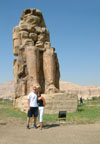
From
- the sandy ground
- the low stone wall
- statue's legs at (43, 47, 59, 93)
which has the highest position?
statue's legs at (43, 47, 59, 93)

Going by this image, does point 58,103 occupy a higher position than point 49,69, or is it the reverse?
point 49,69

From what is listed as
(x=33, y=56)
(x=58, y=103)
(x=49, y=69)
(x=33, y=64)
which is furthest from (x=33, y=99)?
(x=33, y=56)

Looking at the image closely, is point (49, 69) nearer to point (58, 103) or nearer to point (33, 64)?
point (33, 64)

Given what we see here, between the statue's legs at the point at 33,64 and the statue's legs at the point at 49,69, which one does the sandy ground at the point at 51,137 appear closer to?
the statue's legs at the point at 49,69

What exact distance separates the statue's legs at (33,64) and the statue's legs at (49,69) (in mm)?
470

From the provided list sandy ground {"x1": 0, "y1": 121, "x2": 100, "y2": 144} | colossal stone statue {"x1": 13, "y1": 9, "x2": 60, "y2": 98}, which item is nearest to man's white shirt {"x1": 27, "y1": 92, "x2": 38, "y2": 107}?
sandy ground {"x1": 0, "y1": 121, "x2": 100, "y2": 144}

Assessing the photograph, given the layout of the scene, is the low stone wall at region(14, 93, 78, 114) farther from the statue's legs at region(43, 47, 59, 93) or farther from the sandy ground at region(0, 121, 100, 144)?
the sandy ground at region(0, 121, 100, 144)

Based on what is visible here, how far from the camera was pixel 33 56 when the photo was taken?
10.3m

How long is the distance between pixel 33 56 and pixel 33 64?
1.44 ft

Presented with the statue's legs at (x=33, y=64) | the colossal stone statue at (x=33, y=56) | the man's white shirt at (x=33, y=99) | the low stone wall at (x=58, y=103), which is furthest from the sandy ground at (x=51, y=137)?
the statue's legs at (x=33, y=64)

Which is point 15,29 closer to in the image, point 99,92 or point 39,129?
point 39,129

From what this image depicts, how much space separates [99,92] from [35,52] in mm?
70697

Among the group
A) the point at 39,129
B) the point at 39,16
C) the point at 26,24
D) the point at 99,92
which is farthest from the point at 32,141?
the point at 99,92

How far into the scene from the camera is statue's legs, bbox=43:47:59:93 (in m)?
10.0
